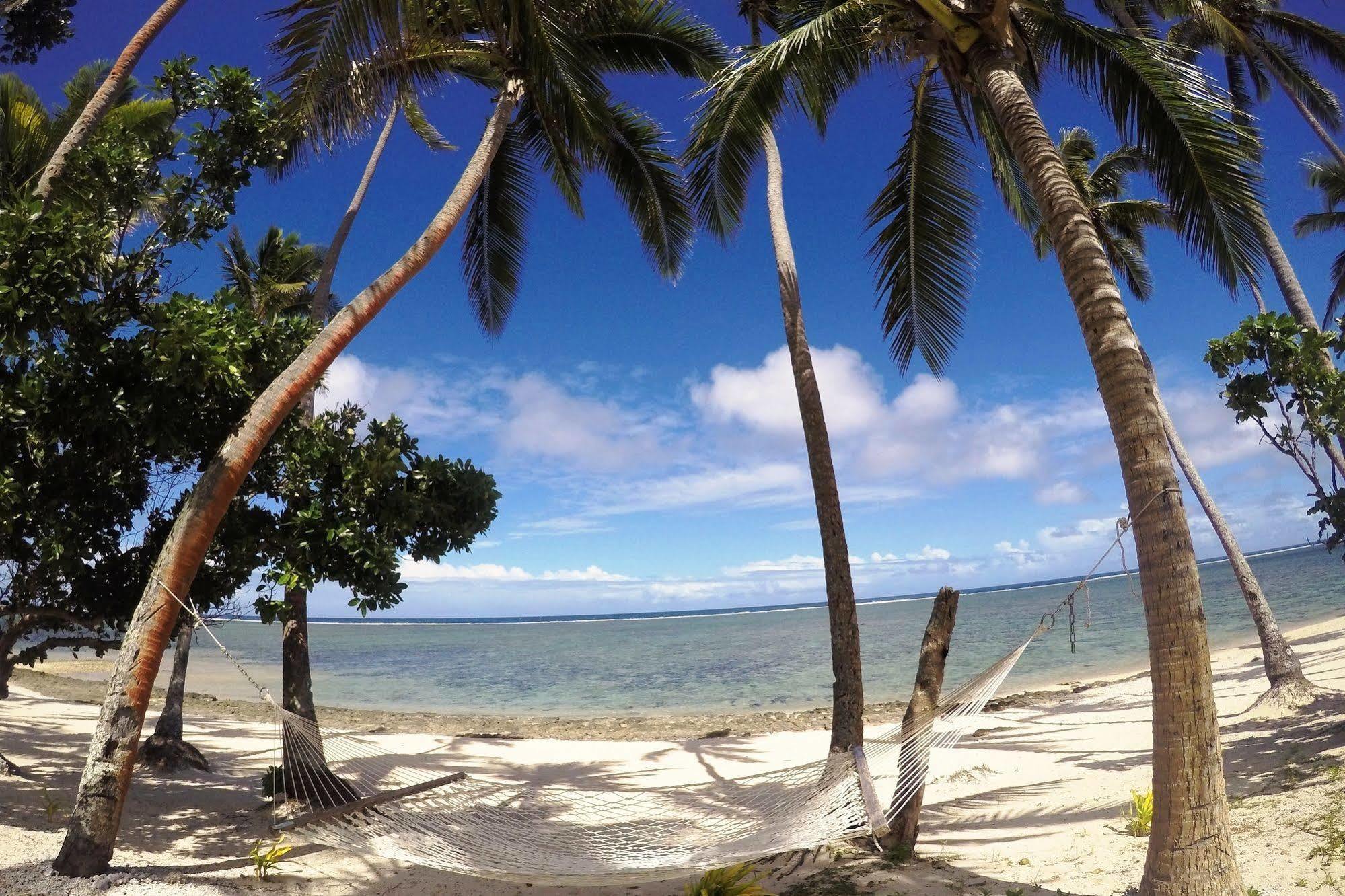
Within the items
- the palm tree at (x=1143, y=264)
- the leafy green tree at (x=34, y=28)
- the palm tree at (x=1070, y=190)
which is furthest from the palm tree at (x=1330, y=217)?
the leafy green tree at (x=34, y=28)

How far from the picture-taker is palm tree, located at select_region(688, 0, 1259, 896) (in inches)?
89.0

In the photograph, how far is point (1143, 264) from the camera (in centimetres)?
1026

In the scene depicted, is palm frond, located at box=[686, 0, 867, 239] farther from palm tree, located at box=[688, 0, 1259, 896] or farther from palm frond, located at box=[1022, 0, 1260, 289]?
palm frond, located at box=[1022, 0, 1260, 289]

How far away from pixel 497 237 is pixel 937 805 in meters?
5.87

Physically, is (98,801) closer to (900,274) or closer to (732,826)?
(732,826)

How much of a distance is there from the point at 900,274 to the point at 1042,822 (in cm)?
345

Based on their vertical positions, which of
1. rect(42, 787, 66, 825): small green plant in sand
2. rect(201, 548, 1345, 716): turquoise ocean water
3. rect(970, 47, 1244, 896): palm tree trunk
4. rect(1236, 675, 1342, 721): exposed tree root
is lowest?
rect(201, 548, 1345, 716): turquoise ocean water

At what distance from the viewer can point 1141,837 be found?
142 inches

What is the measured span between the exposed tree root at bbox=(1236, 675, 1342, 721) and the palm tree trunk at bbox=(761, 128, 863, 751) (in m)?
4.07

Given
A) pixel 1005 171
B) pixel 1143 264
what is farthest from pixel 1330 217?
pixel 1005 171

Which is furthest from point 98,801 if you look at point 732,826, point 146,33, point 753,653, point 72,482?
point 753,653

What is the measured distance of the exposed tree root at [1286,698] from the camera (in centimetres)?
633

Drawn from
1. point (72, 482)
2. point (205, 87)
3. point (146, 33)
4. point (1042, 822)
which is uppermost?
point (146, 33)

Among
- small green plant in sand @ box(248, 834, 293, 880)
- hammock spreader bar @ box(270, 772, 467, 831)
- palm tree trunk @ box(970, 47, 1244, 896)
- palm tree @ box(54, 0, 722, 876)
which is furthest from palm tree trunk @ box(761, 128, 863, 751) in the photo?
small green plant in sand @ box(248, 834, 293, 880)
